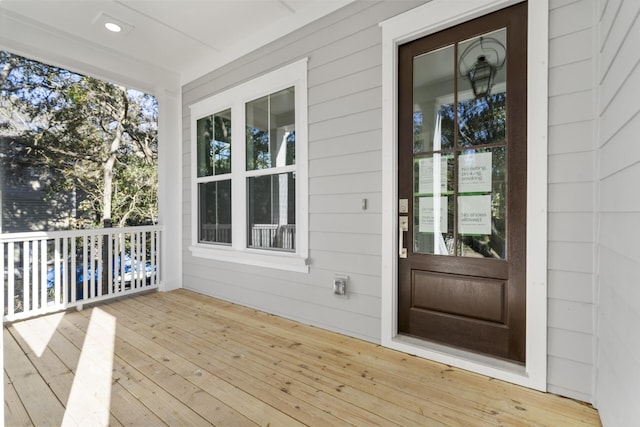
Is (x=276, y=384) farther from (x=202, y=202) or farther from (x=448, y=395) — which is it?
(x=202, y=202)

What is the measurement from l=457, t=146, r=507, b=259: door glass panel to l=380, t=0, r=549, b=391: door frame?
0.61ft

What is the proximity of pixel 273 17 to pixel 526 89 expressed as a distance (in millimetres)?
2366

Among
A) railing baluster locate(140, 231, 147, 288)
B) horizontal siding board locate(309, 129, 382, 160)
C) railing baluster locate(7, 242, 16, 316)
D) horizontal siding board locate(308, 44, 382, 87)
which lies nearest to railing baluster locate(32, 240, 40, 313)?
railing baluster locate(7, 242, 16, 316)

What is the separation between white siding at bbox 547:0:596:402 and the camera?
178cm

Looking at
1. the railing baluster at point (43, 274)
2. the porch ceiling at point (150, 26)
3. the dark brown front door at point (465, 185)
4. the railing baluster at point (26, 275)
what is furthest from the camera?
the railing baluster at point (43, 274)

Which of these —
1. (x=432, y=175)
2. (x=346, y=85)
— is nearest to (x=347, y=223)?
(x=432, y=175)

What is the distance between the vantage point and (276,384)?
6.54 feet

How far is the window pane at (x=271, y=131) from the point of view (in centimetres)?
314

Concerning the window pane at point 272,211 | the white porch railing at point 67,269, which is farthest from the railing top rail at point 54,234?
the window pane at point 272,211

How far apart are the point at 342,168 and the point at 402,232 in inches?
29.1

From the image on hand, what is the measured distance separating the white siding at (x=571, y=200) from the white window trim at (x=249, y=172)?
1859 millimetres

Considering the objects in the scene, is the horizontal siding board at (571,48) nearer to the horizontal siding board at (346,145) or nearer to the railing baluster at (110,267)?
the horizontal siding board at (346,145)

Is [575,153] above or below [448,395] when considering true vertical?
above

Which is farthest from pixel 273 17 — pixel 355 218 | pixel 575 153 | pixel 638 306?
pixel 638 306
